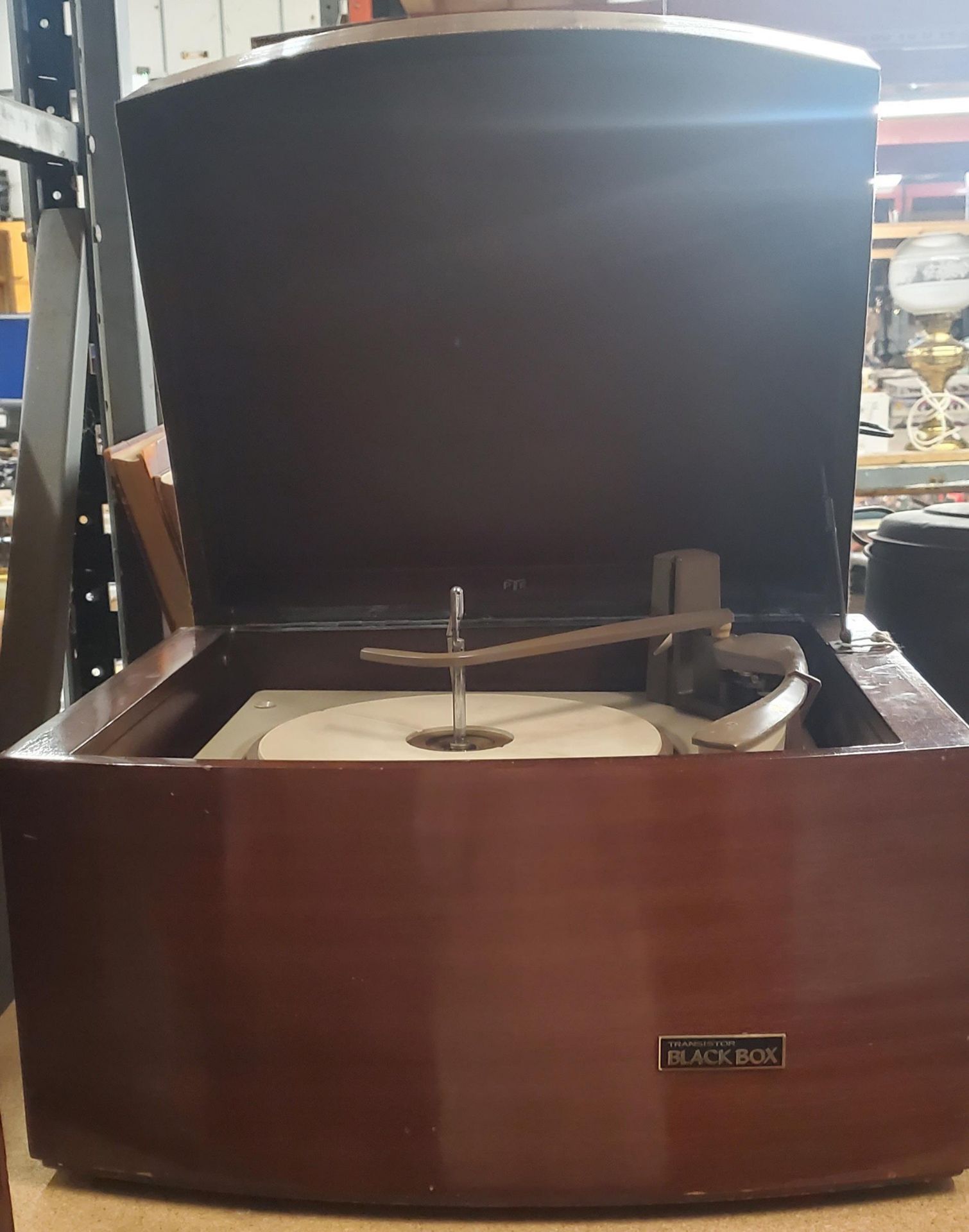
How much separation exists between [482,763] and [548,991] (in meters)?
0.14

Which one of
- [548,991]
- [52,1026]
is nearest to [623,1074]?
[548,991]

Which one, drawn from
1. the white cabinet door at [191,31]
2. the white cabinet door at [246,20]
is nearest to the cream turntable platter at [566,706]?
the white cabinet door at [246,20]

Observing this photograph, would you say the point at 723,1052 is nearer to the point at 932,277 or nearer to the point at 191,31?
the point at 932,277

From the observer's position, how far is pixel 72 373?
110 cm

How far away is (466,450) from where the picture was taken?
1066mm

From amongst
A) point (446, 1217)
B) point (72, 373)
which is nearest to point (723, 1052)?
point (446, 1217)

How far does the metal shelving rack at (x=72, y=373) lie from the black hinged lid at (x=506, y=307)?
0.15 metres

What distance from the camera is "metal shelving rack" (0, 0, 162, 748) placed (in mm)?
1054

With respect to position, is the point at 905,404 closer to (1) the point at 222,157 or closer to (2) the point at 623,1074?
(1) the point at 222,157

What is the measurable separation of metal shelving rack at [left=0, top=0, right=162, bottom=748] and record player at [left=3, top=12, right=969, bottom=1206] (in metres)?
0.15

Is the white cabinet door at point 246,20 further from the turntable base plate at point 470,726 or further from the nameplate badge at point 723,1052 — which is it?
the nameplate badge at point 723,1052

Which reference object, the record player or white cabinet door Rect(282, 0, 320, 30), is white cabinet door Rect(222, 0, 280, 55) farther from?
the record player

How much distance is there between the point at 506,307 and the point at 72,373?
45 centimetres

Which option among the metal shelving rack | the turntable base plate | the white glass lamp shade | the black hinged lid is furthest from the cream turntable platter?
the white glass lamp shade
